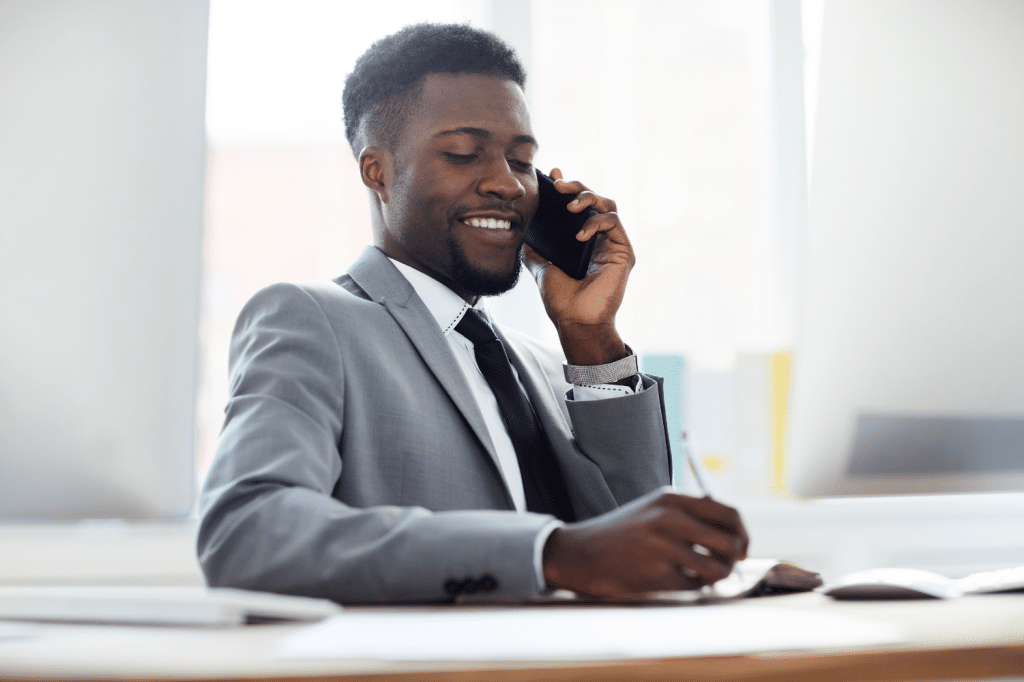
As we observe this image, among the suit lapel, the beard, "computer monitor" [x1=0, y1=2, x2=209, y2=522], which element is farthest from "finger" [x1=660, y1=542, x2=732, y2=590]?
"computer monitor" [x1=0, y1=2, x2=209, y2=522]

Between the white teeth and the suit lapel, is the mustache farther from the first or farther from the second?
the suit lapel

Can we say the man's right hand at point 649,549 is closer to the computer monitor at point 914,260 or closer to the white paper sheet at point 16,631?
the white paper sheet at point 16,631

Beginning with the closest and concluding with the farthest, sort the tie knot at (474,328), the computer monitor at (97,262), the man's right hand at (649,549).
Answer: the man's right hand at (649,549) → the tie knot at (474,328) → the computer monitor at (97,262)

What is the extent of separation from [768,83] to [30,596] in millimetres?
2443

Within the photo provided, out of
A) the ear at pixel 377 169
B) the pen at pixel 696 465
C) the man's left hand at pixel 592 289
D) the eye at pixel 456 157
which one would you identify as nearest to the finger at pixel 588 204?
the man's left hand at pixel 592 289

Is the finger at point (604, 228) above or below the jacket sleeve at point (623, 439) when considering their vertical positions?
above

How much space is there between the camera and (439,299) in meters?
1.40

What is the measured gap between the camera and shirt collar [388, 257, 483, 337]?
4.55 ft

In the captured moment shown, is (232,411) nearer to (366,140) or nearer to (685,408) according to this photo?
(366,140)

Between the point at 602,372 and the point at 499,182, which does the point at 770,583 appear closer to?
the point at 602,372

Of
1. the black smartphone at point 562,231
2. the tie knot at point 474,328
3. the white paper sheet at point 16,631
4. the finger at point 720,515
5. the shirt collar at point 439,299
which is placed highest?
the black smartphone at point 562,231

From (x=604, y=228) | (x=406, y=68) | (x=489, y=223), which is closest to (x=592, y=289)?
(x=604, y=228)

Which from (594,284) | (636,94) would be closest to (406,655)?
(594,284)

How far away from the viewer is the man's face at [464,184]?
1402 millimetres
